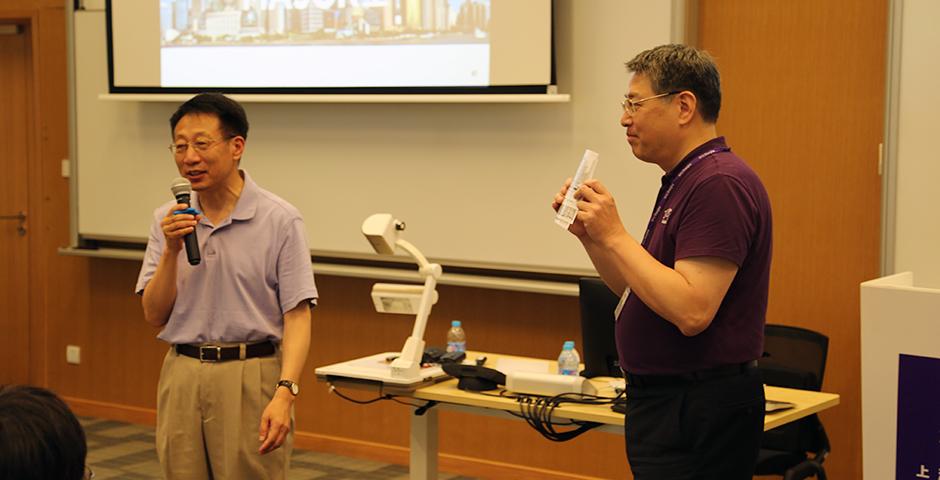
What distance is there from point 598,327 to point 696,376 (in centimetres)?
119

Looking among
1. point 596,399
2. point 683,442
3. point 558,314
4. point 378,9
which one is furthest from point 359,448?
point 683,442

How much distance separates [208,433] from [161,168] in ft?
10.9

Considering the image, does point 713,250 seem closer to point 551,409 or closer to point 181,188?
point 551,409

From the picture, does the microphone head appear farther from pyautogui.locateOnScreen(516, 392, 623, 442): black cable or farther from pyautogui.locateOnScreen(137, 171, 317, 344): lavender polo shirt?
pyautogui.locateOnScreen(516, 392, 623, 442): black cable

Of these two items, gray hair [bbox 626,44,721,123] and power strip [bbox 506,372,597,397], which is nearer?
gray hair [bbox 626,44,721,123]

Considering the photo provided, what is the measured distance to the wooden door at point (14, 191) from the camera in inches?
262

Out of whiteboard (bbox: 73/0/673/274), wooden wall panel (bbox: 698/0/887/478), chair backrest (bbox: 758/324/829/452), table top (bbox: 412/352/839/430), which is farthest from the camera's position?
whiteboard (bbox: 73/0/673/274)

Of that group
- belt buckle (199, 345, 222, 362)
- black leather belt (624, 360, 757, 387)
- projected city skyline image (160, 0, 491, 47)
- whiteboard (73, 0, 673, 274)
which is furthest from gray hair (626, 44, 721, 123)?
projected city skyline image (160, 0, 491, 47)

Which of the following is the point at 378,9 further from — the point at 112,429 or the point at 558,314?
the point at 112,429

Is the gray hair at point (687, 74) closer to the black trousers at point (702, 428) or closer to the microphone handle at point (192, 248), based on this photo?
the black trousers at point (702, 428)

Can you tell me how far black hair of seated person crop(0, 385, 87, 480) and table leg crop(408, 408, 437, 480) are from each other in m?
2.40

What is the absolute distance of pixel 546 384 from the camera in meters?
3.39

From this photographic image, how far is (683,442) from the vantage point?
2.34 m

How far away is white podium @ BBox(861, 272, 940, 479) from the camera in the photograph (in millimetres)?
3307
